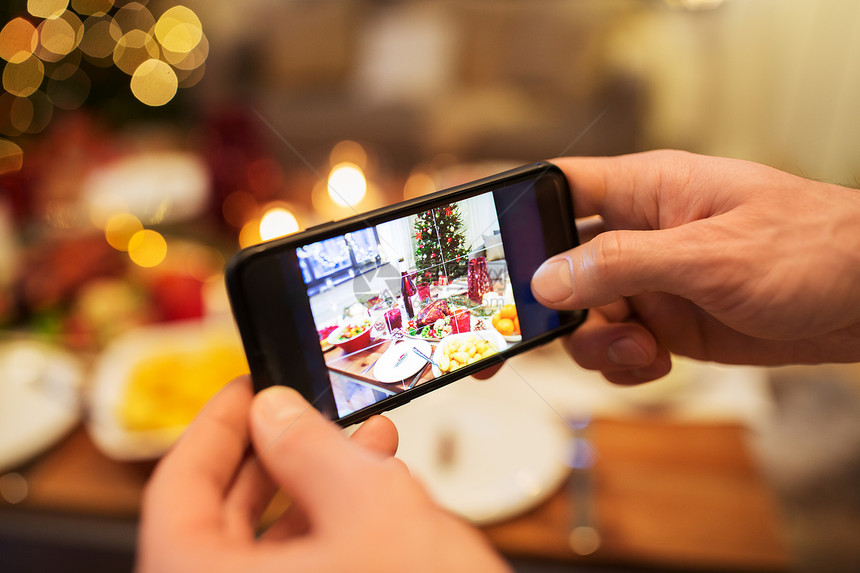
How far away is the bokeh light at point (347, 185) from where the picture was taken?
1064 millimetres

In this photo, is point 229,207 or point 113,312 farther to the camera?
point 229,207

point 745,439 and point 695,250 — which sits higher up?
point 695,250

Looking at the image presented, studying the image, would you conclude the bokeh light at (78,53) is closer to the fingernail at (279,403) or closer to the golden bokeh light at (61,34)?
the golden bokeh light at (61,34)

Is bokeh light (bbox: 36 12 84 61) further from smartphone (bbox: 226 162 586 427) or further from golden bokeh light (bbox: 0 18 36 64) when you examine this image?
smartphone (bbox: 226 162 586 427)

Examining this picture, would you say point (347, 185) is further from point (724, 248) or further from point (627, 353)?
point (724, 248)

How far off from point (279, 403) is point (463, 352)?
174 millimetres

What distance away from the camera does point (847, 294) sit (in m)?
0.41

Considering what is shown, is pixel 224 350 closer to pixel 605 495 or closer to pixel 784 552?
pixel 605 495

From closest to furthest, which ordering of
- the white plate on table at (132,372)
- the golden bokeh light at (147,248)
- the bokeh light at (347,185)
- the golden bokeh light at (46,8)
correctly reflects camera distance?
the white plate on table at (132,372) < the golden bokeh light at (147,248) < the bokeh light at (347,185) < the golden bokeh light at (46,8)

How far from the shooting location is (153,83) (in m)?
1.51

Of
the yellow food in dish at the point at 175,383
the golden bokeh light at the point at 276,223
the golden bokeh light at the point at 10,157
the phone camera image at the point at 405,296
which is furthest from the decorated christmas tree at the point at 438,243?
the golden bokeh light at the point at 10,157

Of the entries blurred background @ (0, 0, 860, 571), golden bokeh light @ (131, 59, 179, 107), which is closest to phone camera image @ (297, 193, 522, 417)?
blurred background @ (0, 0, 860, 571)

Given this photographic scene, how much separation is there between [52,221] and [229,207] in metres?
0.34

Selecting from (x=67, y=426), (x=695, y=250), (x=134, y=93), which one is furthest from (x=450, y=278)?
(x=134, y=93)
